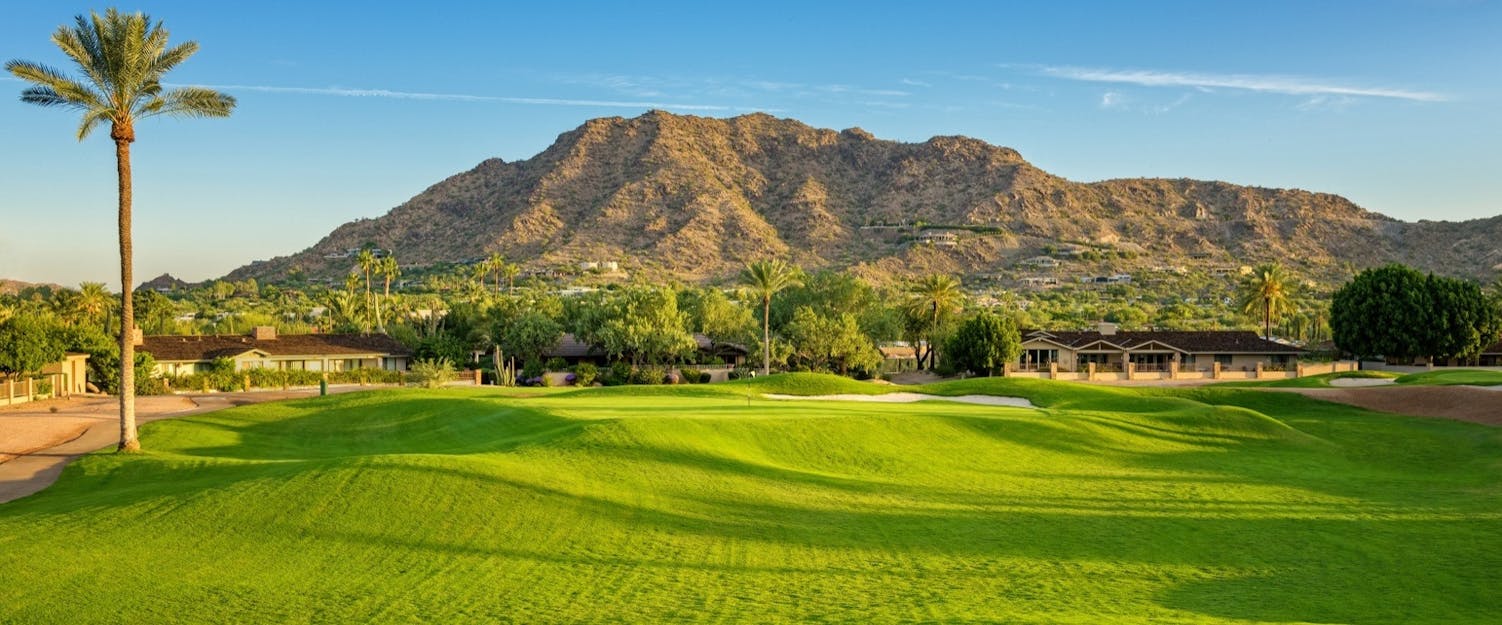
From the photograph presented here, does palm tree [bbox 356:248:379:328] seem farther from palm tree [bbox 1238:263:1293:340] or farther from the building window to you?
palm tree [bbox 1238:263:1293:340]

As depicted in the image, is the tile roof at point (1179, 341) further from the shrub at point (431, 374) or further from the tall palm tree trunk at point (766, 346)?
the shrub at point (431, 374)

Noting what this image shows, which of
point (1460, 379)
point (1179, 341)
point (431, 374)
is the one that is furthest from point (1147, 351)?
point (431, 374)

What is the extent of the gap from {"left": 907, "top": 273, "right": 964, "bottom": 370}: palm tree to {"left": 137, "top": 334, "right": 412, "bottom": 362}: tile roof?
41453 millimetres

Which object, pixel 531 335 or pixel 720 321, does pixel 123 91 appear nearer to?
pixel 531 335

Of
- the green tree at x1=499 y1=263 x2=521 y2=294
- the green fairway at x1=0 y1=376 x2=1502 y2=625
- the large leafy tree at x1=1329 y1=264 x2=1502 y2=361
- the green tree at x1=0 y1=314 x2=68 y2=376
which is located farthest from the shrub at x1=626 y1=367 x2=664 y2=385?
the green tree at x1=499 y1=263 x2=521 y2=294

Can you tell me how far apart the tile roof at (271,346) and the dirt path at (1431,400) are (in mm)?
62175

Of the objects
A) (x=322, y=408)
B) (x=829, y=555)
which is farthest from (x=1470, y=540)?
(x=322, y=408)

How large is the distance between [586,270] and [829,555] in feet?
548

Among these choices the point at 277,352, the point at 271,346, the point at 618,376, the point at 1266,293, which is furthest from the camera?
the point at 1266,293

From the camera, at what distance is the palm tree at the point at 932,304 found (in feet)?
289

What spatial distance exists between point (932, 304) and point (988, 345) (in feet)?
43.4

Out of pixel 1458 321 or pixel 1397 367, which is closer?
pixel 1458 321

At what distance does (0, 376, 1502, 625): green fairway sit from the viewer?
13.9 metres

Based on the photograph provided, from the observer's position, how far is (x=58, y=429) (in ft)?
113
